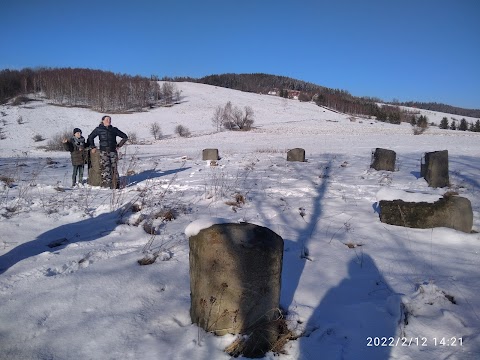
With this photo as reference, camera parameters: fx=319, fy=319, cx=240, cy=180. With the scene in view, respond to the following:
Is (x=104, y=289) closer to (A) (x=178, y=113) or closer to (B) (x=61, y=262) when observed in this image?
(B) (x=61, y=262)

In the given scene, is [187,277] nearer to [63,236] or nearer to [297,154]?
[63,236]

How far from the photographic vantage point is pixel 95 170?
797 cm

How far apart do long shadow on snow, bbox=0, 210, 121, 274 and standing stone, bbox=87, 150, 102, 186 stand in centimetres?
286

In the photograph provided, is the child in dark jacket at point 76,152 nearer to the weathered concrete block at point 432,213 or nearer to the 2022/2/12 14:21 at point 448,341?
the weathered concrete block at point 432,213

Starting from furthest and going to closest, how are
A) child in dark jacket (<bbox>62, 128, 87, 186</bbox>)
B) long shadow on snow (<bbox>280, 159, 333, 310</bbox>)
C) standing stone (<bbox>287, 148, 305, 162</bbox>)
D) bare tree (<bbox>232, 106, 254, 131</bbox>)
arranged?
bare tree (<bbox>232, 106, 254, 131</bbox>) → standing stone (<bbox>287, 148, 305, 162</bbox>) → child in dark jacket (<bbox>62, 128, 87, 186</bbox>) → long shadow on snow (<bbox>280, 159, 333, 310</bbox>)

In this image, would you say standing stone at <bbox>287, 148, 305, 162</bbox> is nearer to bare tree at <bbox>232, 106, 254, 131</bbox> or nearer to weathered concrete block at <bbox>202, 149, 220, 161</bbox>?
weathered concrete block at <bbox>202, 149, 220, 161</bbox>

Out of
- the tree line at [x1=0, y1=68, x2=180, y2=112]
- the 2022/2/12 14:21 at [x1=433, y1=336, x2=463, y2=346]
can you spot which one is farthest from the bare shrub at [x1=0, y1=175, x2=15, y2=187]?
the tree line at [x1=0, y1=68, x2=180, y2=112]

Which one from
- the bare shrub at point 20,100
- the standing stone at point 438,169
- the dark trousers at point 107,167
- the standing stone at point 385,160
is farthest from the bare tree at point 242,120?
the bare shrub at point 20,100

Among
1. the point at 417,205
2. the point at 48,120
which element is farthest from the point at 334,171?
the point at 48,120

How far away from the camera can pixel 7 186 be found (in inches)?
282

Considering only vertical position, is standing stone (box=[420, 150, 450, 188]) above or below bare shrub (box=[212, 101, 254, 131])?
below

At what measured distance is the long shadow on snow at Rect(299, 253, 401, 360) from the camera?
2306 mm

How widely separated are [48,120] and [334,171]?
50.6 m

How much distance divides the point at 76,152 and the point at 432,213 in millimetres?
8031
